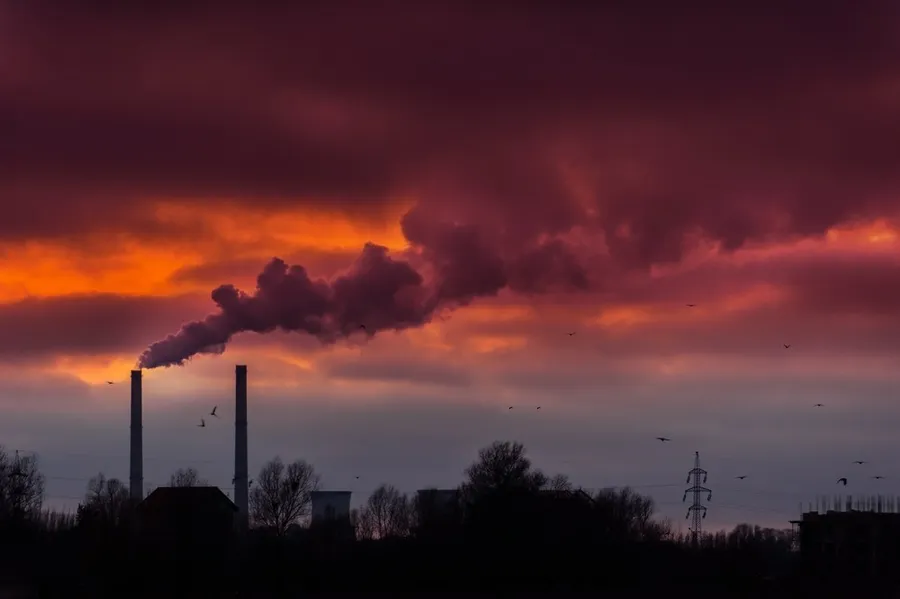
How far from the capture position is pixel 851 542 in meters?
114

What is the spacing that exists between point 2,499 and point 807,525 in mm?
67861

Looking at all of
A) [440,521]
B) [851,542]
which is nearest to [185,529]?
[440,521]

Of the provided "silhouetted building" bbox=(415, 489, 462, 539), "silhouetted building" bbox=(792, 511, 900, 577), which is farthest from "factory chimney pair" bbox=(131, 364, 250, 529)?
"silhouetted building" bbox=(792, 511, 900, 577)

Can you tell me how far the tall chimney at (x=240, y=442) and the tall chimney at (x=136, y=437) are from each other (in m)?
8.54

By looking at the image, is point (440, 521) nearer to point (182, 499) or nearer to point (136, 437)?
point (182, 499)

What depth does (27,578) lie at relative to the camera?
198 ft

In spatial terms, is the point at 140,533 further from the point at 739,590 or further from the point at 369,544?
the point at 739,590

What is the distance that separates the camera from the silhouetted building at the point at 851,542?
98812 millimetres

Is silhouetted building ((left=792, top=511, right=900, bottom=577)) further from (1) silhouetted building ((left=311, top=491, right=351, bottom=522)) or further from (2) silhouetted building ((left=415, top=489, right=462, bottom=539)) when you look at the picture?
(1) silhouetted building ((left=311, top=491, right=351, bottom=522))

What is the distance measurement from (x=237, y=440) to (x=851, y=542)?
52.2 m

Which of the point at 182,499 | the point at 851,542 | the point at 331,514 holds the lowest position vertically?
the point at 851,542

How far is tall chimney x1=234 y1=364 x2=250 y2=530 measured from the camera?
4515 inches

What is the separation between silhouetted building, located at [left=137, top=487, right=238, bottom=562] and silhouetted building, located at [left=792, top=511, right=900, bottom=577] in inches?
1609

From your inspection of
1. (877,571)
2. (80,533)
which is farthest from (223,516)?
(877,571)
